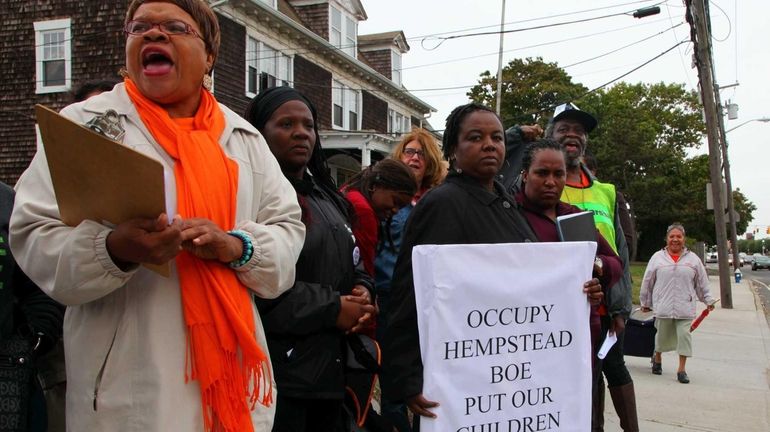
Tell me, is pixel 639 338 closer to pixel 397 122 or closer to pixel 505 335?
pixel 505 335

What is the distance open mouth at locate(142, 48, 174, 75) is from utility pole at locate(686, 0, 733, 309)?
14.2m

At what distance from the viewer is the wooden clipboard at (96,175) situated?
1.36m

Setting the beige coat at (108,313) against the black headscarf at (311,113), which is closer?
the beige coat at (108,313)

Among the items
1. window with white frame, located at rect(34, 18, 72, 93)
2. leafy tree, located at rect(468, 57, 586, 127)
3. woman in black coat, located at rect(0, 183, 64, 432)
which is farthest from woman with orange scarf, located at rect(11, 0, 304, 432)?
leafy tree, located at rect(468, 57, 586, 127)

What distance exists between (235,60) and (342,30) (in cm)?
565

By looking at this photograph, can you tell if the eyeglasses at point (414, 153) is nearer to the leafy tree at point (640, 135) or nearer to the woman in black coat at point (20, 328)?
the woman in black coat at point (20, 328)

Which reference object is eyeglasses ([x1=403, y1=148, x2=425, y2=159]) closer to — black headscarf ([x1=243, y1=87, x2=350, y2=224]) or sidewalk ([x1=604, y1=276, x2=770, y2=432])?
black headscarf ([x1=243, y1=87, x2=350, y2=224])

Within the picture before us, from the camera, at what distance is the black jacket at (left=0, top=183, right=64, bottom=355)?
2127 millimetres

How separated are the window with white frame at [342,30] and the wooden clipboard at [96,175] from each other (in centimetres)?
1805

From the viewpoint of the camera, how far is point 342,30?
63.5 feet

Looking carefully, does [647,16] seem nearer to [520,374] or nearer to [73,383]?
[520,374]

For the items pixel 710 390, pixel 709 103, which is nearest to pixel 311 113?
pixel 710 390

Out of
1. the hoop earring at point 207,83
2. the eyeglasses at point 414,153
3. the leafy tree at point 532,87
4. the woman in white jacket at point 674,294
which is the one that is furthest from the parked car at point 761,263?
the hoop earring at point 207,83

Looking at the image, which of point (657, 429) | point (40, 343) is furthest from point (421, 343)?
point (657, 429)
